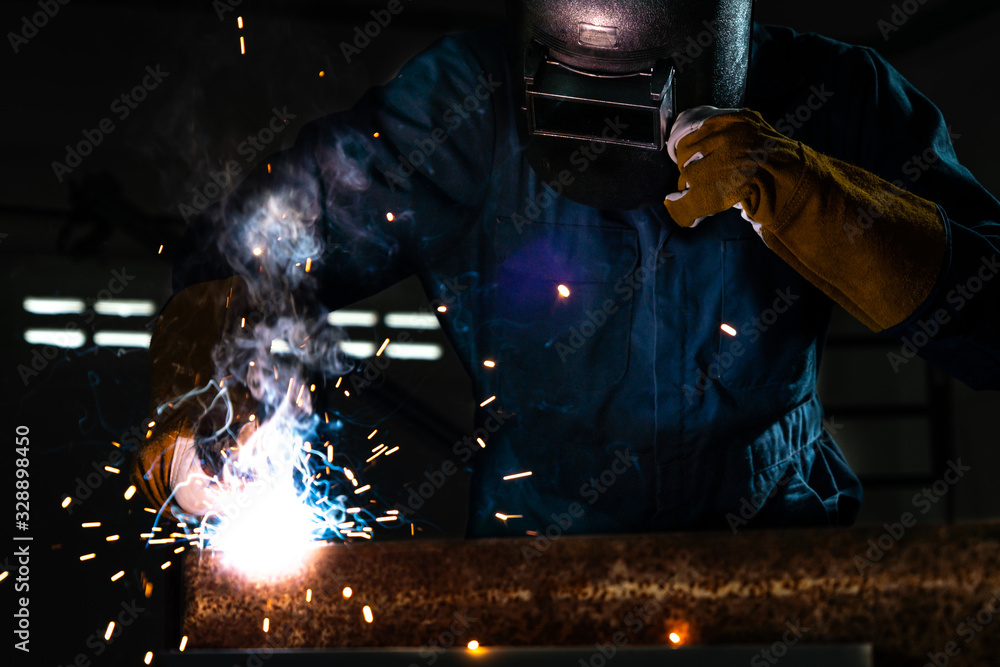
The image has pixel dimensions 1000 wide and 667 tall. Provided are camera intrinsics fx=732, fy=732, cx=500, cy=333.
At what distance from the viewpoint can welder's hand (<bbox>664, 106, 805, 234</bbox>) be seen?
3.62 feet

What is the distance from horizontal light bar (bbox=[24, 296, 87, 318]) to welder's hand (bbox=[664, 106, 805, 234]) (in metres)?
3.43

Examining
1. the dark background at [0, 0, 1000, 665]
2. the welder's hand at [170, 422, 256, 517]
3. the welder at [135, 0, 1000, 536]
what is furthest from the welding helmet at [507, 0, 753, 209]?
the dark background at [0, 0, 1000, 665]

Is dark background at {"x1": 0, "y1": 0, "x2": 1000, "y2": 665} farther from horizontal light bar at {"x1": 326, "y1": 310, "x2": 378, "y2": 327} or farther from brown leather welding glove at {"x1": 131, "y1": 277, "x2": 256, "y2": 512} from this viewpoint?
brown leather welding glove at {"x1": 131, "y1": 277, "x2": 256, "y2": 512}

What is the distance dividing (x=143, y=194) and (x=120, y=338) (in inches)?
28.0

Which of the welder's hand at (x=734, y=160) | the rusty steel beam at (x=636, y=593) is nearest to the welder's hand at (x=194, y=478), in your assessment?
the rusty steel beam at (x=636, y=593)

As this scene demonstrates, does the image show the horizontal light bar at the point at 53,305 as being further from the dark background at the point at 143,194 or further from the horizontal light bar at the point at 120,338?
the horizontal light bar at the point at 120,338

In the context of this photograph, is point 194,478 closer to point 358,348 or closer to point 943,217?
point 943,217

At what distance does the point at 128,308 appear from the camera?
11.8 feet

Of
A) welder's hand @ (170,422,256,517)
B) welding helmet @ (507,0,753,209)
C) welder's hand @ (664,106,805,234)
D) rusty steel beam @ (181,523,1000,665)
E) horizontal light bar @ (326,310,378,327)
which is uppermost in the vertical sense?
horizontal light bar @ (326,310,378,327)

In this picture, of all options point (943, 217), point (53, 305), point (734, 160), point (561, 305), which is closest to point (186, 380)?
point (561, 305)

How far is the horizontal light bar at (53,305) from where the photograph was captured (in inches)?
143

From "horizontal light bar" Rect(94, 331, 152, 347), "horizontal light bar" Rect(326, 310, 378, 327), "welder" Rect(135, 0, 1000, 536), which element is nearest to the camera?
"welder" Rect(135, 0, 1000, 536)

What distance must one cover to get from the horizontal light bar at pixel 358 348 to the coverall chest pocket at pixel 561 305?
2395 millimetres

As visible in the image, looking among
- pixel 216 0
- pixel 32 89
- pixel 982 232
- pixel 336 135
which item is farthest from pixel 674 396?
pixel 32 89
